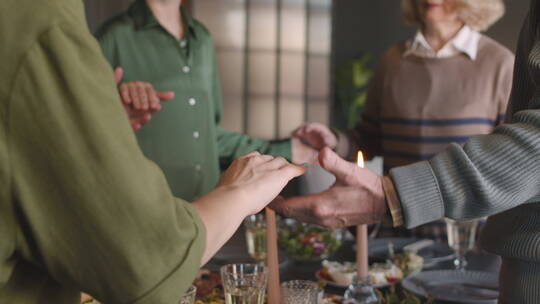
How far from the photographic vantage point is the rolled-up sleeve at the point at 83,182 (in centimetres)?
73

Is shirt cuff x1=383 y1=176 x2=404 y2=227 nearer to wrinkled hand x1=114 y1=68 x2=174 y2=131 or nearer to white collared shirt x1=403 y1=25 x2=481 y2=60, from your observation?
wrinkled hand x1=114 y1=68 x2=174 y2=131

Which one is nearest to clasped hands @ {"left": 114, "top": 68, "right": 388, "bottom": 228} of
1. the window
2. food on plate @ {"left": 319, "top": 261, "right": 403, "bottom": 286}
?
food on plate @ {"left": 319, "top": 261, "right": 403, "bottom": 286}

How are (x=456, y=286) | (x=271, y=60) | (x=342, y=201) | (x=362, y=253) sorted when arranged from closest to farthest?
(x=342, y=201) → (x=362, y=253) → (x=456, y=286) → (x=271, y=60)

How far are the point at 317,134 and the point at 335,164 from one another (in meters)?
1.19

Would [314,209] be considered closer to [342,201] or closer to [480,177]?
[342,201]

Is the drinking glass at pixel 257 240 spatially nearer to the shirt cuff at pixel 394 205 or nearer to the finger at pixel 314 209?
the finger at pixel 314 209

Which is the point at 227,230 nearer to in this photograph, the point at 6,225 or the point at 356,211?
the point at 6,225

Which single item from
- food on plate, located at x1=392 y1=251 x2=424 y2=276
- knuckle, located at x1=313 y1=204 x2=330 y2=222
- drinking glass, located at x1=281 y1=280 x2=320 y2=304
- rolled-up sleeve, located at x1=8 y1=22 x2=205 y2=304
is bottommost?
food on plate, located at x1=392 y1=251 x2=424 y2=276

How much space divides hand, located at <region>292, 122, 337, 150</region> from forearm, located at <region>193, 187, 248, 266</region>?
153 cm

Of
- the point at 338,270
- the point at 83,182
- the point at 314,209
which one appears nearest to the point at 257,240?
the point at 338,270

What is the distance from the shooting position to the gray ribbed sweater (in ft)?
4.09

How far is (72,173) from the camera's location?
2.45ft

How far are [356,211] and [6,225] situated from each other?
0.75 meters

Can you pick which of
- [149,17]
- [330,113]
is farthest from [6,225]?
[330,113]
